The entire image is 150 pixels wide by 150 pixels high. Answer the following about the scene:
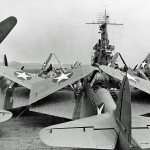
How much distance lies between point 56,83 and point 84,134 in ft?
13.8

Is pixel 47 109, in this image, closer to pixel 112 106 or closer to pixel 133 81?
pixel 112 106

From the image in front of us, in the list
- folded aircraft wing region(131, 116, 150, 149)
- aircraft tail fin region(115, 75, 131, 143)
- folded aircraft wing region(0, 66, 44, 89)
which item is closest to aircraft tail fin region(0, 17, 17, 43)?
aircraft tail fin region(115, 75, 131, 143)

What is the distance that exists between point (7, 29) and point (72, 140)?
248 cm

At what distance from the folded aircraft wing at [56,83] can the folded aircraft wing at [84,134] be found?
3200mm

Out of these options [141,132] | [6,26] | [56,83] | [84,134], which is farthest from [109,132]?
[56,83]

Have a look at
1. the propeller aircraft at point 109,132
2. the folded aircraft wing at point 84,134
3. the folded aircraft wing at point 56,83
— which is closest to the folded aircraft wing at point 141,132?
the propeller aircraft at point 109,132

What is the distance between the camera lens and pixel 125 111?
464 centimetres

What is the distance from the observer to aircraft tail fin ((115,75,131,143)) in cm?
443

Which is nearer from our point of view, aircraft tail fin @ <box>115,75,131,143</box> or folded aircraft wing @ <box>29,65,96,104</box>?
aircraft tail fin @ <box>115,75,131,143</box>

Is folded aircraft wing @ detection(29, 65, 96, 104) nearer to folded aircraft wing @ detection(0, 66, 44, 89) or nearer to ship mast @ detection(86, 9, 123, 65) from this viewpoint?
folded aircraft wing @ detection(0, 66, 44, 89)

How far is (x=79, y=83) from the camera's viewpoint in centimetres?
1189

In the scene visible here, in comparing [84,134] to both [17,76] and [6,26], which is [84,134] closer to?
[6,26]

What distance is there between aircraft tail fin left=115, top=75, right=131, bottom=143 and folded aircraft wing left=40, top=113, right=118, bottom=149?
1.00 feet

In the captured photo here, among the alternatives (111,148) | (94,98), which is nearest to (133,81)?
(94,98)
